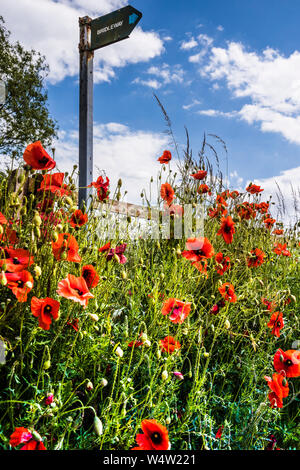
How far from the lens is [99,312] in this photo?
197 cm

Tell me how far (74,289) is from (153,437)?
545 millimetres

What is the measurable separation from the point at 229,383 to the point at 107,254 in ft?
3.22

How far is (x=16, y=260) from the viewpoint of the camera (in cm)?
144

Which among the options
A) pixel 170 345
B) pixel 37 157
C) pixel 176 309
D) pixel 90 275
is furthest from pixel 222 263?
pixel 37 157

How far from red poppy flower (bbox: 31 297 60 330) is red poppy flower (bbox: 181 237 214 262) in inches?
29.4

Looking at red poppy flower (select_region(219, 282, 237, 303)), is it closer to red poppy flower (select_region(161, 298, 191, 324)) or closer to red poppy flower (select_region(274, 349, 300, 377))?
red poppy flower (select_region(161, 298, 191, 324))

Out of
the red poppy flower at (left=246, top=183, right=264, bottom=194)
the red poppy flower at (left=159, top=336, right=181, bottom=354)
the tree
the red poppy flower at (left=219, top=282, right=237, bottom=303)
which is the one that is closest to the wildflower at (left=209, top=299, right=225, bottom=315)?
the red poppy flower at (left=219, top=282, right=237, bottom=303)

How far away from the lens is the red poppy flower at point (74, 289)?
1262 mm

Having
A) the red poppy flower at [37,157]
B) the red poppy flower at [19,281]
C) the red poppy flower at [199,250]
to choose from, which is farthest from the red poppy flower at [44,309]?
the red poppy flower at [199,250]

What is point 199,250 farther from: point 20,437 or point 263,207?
point 263,207

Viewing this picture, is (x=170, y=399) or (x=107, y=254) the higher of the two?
(x=107, y=254)

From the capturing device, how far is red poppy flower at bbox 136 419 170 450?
1.15 m
